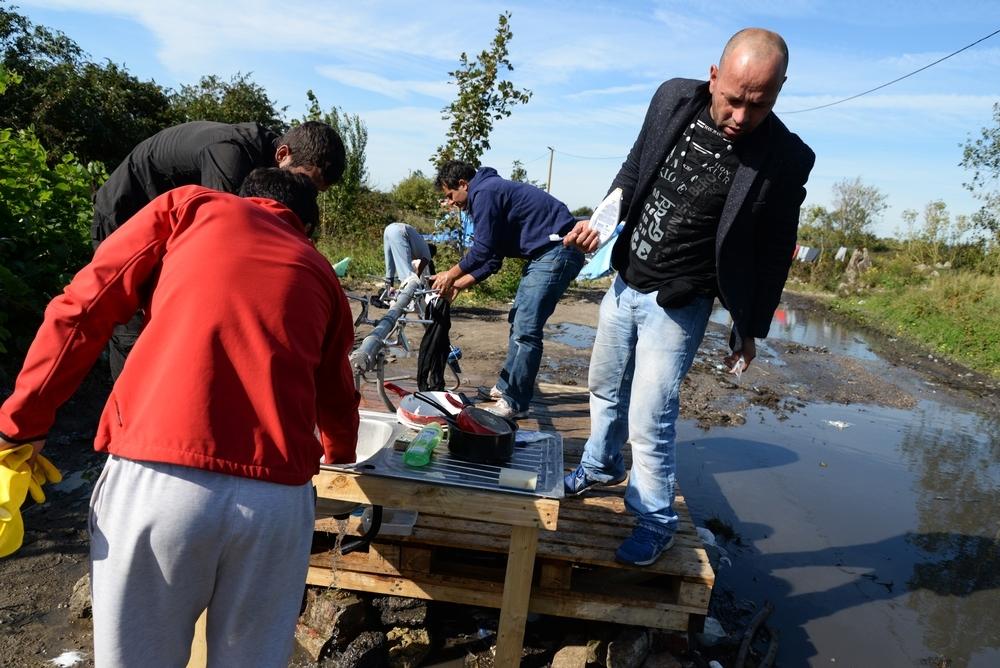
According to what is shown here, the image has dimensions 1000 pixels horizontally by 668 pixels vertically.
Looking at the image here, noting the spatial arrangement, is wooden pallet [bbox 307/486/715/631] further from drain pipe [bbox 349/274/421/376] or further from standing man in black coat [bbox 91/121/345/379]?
standing man in black coat [bbox 91/121/345/379]

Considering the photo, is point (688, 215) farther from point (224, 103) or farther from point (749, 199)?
point (224, 103)

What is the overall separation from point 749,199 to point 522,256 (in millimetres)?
2003

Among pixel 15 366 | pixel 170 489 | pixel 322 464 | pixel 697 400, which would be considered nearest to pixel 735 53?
pixel 322 464

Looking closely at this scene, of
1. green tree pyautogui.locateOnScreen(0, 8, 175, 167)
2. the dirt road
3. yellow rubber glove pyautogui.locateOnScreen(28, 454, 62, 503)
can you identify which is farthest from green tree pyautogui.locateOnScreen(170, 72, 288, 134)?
yellow rubber glove pyautogui.locateOnScreen(28, 454, 62, 503)

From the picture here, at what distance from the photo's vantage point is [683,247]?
2.61 m

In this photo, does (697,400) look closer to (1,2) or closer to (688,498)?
(688,498)

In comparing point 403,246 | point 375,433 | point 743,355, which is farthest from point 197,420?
point 403,246

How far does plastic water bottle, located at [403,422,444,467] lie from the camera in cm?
238

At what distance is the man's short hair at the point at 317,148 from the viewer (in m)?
2.28

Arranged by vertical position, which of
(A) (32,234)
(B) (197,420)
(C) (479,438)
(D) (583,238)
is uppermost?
(D) (583,238)

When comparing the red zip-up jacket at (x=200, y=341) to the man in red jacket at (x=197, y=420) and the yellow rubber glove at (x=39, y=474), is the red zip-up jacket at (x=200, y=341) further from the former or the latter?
the yellow rubber glove at (x=39, y=474)

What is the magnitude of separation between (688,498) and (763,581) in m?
0.93

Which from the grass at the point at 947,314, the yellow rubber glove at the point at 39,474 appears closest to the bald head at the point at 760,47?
the yellow rubber glove at the point at 39,474

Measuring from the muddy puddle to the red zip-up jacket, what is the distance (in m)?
2.79
